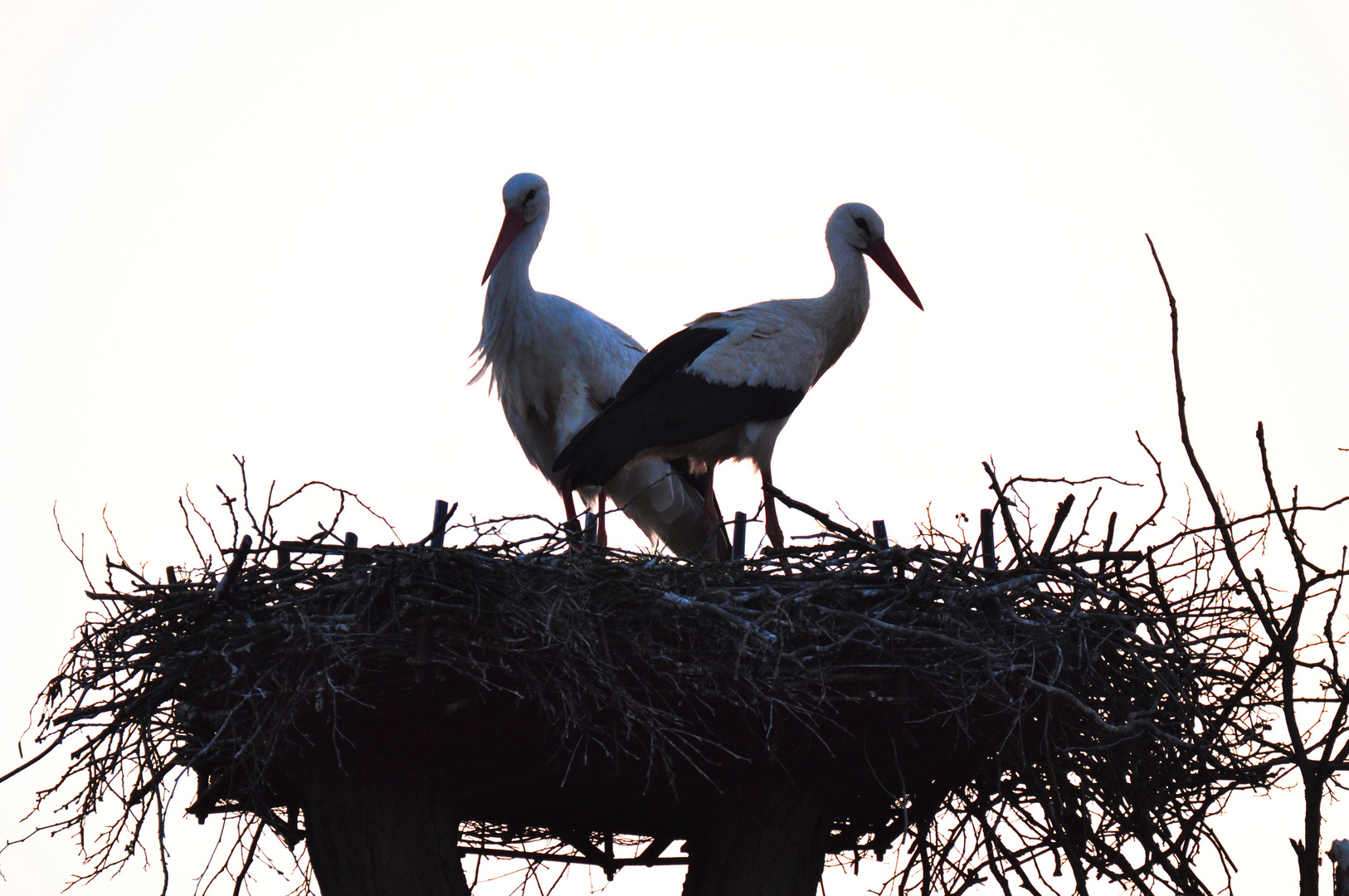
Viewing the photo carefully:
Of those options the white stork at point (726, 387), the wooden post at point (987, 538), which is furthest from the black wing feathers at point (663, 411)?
the wooden post at point (987, 538)

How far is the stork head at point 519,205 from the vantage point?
22.2ft

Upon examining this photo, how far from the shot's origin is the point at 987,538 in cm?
432

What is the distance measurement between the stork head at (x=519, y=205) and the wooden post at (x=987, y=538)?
297 cm

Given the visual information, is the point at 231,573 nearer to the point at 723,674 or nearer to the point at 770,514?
the point at 723,674

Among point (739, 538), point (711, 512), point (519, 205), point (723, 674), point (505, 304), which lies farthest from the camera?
point (519, 205)

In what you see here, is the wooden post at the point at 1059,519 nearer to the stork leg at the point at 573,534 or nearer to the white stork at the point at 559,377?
the stork leg at the point at 573,534

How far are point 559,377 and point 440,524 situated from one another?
253 cm

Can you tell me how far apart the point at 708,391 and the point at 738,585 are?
163cm

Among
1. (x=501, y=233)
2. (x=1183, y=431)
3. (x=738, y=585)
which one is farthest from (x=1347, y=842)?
(x=501, y=233)

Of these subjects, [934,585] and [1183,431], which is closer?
[1183,431]

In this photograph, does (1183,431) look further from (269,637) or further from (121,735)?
(121,735)

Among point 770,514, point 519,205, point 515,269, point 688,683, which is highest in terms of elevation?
point 519,205

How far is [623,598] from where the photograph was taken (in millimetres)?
3959

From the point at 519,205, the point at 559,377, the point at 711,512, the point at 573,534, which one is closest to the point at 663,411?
the point at 711,512
